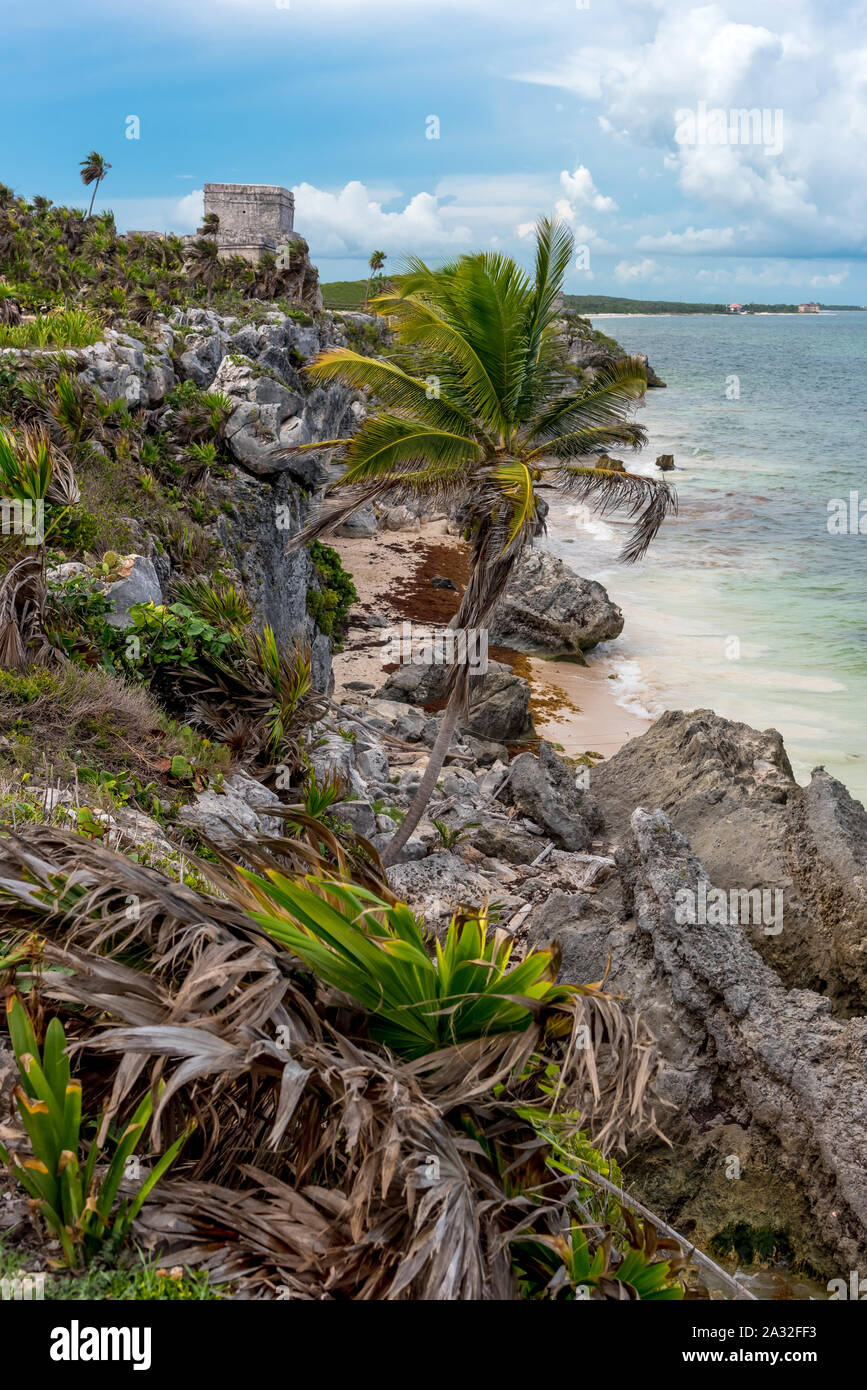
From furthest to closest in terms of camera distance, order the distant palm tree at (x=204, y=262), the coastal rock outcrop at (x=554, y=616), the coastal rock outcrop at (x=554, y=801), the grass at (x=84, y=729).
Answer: the distant palm tree at (x=204, y=262), the coastal rock outcrop at (x=554, y=616), the coastal rock outcrop at (x=554, y=801), the grass at (x=84, y=729)

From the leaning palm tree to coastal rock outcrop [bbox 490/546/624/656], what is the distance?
11.8 m

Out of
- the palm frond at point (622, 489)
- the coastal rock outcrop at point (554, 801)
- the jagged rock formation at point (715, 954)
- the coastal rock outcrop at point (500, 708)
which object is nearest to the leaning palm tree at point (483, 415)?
the palm frond at point (622, 489)

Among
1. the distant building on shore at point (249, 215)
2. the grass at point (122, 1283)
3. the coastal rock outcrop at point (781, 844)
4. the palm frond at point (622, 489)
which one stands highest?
the distant building on shore at point (249, 215)

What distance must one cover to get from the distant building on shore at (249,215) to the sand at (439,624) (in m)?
15.8

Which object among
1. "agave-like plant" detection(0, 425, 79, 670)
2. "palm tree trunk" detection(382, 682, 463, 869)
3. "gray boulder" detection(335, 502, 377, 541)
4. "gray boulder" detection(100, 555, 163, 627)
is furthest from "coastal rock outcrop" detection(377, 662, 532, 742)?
"gray boulder" detection(335, 502, 377, 541)

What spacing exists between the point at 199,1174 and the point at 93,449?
11.0m

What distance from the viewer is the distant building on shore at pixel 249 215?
125 ft

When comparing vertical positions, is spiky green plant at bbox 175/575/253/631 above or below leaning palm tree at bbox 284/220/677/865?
below

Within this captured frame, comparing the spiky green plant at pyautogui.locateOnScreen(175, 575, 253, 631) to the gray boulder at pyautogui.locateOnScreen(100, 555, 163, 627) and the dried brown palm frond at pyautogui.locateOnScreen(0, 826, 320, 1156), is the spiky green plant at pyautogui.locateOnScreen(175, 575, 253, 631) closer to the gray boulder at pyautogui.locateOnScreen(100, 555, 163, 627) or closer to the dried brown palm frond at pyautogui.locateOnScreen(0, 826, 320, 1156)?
the gray boulder at pyautogui.locateOnScreen(100, 555, 163, 627)

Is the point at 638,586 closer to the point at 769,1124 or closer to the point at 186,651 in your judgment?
the point at 186,651

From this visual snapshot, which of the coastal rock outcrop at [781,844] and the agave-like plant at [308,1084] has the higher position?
the agave-like plant at [308,1084]

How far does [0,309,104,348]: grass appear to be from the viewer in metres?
13.6

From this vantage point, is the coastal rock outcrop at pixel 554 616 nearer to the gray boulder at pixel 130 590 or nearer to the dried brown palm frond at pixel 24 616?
the gray boulder at pixel 130 590

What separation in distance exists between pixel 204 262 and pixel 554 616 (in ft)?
66.9
